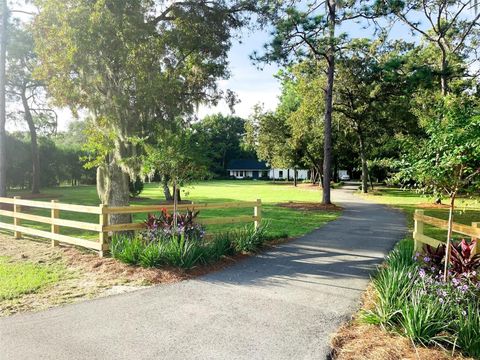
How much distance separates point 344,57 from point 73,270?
889 inches

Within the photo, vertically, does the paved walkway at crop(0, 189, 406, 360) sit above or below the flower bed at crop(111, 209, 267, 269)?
below

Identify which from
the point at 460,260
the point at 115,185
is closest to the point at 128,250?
the point at 115,185

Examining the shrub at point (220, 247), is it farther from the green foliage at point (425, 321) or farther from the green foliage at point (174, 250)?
the green foliage at point (425, 321)

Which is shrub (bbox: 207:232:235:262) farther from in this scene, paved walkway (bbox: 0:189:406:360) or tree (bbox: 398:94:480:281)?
tree (bbox: 398:94:480:281)

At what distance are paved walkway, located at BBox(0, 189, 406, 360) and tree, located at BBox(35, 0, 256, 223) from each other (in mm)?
4247

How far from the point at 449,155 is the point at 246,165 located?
7038 centimetres

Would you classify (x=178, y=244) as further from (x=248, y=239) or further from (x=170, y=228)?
(x=248, y=239)

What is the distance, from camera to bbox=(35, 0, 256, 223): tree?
26.9ft

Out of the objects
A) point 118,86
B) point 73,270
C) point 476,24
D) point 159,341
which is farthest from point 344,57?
point 159,341

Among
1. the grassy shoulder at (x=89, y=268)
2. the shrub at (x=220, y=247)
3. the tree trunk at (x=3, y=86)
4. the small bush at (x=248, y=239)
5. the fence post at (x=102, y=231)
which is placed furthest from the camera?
the tree trunk at (x=3, y=86)

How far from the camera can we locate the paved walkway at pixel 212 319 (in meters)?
3.75

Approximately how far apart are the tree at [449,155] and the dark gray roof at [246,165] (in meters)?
68.3

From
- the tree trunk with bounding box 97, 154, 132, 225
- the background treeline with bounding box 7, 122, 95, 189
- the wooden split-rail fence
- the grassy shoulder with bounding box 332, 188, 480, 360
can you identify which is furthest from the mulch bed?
the background treeline with bounding box 7, 122, 95, 189

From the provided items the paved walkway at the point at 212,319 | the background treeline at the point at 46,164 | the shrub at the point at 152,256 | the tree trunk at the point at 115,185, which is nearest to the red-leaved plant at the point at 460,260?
the paved walkway at the point at 212,319
